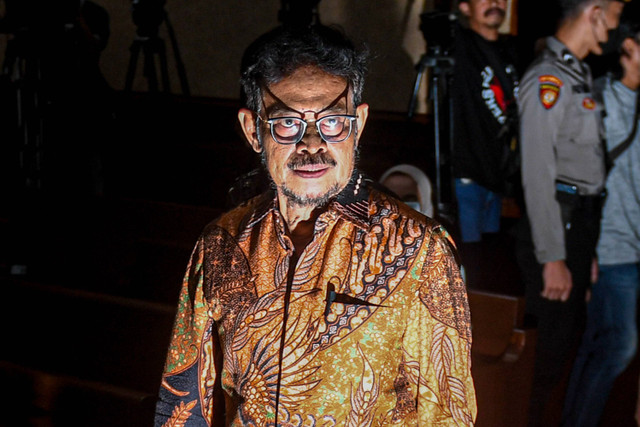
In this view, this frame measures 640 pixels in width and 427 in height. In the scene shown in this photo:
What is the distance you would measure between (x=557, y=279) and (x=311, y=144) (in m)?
1.42

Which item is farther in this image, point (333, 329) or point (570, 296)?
point (570, 296)

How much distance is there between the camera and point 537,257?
2.39 meters

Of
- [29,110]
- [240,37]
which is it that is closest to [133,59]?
[240,37]

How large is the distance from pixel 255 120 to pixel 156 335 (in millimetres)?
1391

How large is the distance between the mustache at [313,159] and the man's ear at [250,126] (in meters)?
0.10

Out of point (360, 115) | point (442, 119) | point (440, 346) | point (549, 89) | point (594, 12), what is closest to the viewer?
point (440, 346)

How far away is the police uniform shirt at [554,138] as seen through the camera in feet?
7.69

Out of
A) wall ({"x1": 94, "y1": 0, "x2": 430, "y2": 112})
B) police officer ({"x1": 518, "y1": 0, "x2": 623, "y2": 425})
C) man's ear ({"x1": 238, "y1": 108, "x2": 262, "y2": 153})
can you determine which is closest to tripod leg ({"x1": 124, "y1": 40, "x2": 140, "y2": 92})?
wall ({"x1": 94, "y1": 0, "x2": 430, "y2": 112})

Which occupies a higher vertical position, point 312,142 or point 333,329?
point 312,142

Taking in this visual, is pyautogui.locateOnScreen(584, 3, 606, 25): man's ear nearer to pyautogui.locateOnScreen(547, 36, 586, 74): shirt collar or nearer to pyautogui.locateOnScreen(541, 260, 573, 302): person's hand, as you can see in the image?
pyautogui.locateOnScreen(547, 36, 586, 74): shirt collar

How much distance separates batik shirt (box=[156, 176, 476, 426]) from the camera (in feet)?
3.77

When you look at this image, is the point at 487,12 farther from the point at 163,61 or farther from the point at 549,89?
the point at 163,61

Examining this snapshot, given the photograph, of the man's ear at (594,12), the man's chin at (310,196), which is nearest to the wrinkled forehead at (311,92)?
the man's chin at (310,196)

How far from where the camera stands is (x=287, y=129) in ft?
4.00
